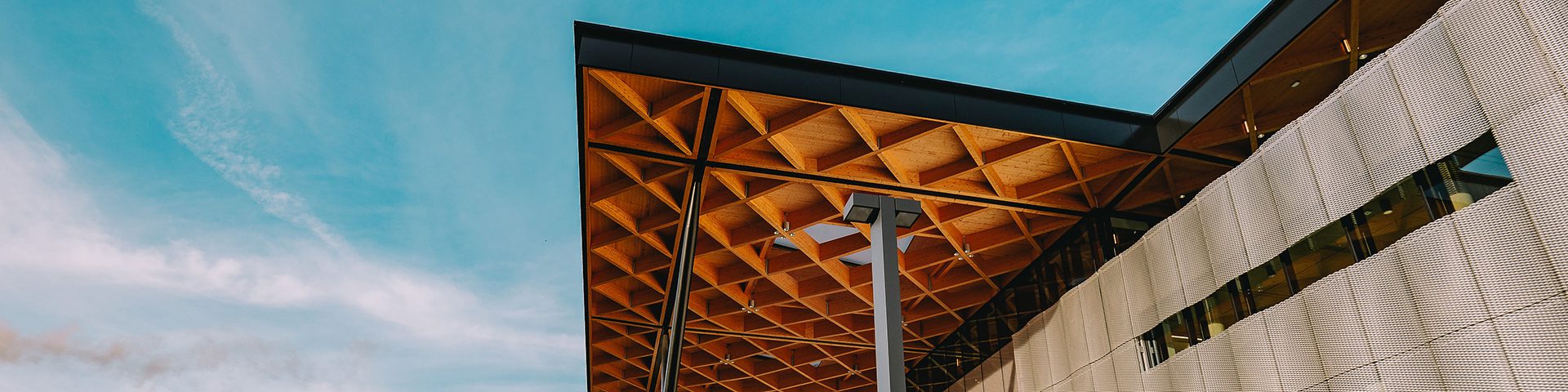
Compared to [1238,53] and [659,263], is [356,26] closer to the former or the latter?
[659,263]

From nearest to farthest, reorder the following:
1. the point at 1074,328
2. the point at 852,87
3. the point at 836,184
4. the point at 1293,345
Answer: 1. the point at 1293,345
2. the point at 852,87
3. the point at 836,184
4. the point at 1074,328

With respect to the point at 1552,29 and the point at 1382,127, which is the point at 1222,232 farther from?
the point at 1552,29

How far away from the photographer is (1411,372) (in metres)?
12.7

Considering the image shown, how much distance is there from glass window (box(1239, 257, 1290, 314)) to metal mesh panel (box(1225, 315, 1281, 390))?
0.29 metres

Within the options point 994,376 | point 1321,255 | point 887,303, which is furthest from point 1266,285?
point 994,376

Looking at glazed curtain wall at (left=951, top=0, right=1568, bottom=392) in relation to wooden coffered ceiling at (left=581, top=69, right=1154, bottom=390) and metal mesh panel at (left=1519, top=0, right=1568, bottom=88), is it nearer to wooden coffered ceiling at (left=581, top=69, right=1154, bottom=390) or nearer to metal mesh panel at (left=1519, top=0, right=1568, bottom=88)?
metal mesh panel at (left=1519, top=0, right=1568, bottom=88)

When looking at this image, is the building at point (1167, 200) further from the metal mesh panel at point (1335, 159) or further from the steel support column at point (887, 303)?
the steel support column at point (887, 303)

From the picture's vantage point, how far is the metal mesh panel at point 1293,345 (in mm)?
14719

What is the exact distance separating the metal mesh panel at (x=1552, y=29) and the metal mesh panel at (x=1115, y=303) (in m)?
9.99

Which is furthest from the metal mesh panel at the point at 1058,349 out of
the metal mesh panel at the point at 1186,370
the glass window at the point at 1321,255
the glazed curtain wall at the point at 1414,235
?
the glass window at the point at 1321,255

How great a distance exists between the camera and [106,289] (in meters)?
82.1

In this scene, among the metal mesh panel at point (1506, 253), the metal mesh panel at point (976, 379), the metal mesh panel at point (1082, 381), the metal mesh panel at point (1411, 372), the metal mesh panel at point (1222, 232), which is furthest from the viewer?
the metal mesh panel at point (976, 379)

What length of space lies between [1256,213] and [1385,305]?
120 inches

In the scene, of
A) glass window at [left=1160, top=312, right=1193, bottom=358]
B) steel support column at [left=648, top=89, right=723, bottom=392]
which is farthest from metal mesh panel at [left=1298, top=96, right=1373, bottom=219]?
steel support column at [left=648, top=89, right=723, bottom=392]
